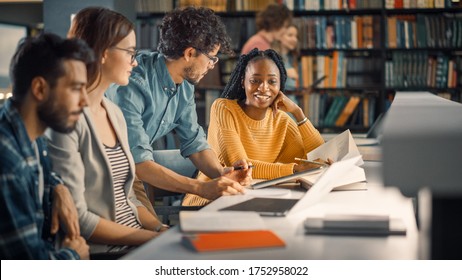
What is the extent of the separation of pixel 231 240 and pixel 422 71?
195 inches

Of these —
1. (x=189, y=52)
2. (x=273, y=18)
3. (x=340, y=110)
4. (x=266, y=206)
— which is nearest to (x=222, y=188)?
(x=266, y=206)

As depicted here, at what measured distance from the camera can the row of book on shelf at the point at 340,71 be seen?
6066mm

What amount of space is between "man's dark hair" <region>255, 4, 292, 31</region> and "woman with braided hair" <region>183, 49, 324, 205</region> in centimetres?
213

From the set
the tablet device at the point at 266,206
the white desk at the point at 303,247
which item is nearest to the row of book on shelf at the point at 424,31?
the tablet device at the point at 266,206

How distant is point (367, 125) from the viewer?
597 centimetres

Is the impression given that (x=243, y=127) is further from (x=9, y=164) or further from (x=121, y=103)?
(x=9, y=164)

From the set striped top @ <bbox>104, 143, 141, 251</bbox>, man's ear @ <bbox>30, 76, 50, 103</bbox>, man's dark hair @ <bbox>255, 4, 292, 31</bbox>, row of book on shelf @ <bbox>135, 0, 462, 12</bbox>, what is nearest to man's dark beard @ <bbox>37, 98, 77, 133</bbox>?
man's ear @ <bbox>30, 76, 50, 103</bbox>

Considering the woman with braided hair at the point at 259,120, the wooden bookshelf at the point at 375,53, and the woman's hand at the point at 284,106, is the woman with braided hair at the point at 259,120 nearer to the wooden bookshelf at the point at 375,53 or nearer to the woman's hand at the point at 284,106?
the woman's hand at the point at 284,106

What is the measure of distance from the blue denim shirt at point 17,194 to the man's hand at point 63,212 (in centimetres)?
12

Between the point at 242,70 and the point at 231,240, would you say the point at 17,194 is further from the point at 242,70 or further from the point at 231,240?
the point at 242,70

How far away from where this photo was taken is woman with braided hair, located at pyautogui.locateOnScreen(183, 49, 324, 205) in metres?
2.82

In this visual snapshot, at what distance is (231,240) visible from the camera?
53.7 inches

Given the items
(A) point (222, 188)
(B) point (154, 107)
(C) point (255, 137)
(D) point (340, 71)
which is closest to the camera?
(A) point (222, 188)
